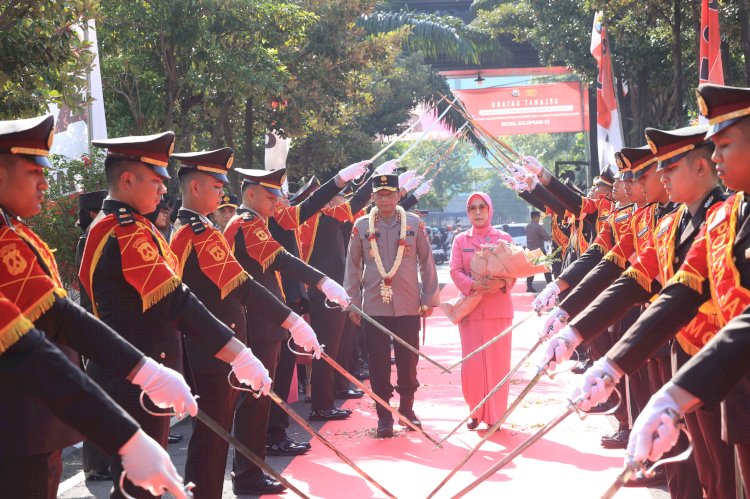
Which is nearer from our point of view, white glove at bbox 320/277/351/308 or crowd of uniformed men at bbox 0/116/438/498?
crowd of uniformed men at bbox 0/116/438/498

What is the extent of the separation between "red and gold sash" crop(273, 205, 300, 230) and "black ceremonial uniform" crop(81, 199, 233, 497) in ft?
13.5

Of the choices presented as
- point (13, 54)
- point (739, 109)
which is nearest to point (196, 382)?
point (13, 54)

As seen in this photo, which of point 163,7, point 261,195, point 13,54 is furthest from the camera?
point 163,7

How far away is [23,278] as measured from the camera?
338 cm

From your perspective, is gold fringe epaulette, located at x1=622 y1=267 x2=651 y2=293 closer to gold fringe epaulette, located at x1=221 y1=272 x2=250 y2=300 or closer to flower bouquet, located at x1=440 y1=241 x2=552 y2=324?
gold fringe epaulette, located at x1=221 y1=272 x2=250 y2=300

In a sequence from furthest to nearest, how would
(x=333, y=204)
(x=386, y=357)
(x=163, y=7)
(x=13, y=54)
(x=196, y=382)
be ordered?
(x=163, y=7) → (x=333, y=204) → (x=386, y=357) → (x=13, y=54) → (x=196, y=382)

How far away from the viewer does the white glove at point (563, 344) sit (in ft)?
15.2

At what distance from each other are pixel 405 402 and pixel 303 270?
2343 millimetres

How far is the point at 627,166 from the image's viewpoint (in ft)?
21.5

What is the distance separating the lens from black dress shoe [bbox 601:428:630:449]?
302 inches

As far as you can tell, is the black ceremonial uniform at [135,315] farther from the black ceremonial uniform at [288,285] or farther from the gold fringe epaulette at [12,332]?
the black ceremonial uniform at [288,285]

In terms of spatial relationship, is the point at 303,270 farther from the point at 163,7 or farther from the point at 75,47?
the point at 163,7

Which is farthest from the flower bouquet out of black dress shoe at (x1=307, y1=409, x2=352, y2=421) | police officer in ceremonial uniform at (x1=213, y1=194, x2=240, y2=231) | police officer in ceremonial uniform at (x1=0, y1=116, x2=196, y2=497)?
police officer in ceremonial uniform at (x1=0, y1=116, x2=196, y2=497)

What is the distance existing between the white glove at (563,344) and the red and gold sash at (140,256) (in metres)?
1.73
